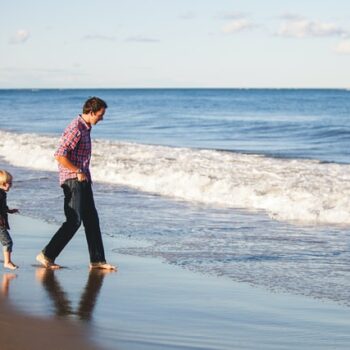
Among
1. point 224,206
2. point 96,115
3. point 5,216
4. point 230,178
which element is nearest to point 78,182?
point 96,115

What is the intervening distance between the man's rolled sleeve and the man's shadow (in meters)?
1.09

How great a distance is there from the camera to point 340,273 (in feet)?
26.9

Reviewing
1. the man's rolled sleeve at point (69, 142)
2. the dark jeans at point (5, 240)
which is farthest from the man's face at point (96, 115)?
the dark jeans at point (5, 240)

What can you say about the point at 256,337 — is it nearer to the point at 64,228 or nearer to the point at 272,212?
the point at 64,228

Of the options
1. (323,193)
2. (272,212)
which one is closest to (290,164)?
(323,193)

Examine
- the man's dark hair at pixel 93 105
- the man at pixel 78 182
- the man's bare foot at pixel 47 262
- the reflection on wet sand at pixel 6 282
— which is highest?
the man's dark hair at pixel 93 105

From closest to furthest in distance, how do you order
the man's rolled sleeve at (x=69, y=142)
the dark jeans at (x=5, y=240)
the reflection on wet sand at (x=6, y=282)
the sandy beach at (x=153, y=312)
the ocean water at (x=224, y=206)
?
1. the sandy beach at (x=153, y=312)
2. the reflection on wet sand at (x=6, y=282)
3. the man's rolled sleeve at (x=69, y=142)
4. the dark jeans at (x=5, y=240)
5. the ocean water at (x=224, y=206)

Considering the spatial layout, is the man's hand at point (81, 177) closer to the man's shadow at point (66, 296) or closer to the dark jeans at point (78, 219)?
the dark jeans at point (78, 219)

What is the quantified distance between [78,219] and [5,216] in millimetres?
660

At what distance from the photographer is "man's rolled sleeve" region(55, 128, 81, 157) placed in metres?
7.72

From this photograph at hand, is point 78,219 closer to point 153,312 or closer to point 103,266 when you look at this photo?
point 103,266

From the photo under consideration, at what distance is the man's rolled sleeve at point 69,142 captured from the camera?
7719 millimetres

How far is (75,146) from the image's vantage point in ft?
25.5

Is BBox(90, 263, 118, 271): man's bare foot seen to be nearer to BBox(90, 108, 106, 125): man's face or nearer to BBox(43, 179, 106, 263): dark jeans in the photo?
BBox(43, 179, 106, 263): dark jeans
